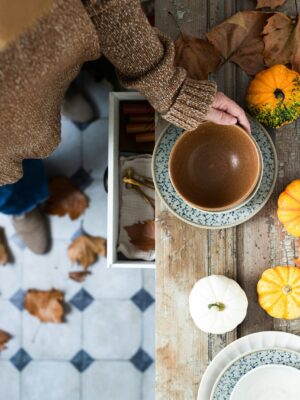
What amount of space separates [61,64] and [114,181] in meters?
0.59

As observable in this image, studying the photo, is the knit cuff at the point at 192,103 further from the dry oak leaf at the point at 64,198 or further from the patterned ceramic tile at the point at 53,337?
the patterned ceramic tile at the point at 53,337

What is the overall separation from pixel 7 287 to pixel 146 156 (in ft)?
2.56

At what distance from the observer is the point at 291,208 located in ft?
3.29

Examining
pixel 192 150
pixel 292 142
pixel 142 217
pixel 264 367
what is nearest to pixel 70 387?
Result: pixel 142 217

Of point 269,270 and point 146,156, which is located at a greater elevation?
point 146,156

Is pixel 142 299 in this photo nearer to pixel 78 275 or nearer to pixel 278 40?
pixel 78 275

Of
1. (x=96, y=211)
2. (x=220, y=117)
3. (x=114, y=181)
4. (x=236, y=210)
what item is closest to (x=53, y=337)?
(x=96, y=211)

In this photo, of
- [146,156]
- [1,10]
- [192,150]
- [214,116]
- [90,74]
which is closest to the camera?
[1,10]

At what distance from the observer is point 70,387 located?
1.70m

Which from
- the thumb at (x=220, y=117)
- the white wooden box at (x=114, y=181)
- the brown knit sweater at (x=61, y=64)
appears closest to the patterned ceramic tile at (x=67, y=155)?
the white wooden box at (x=114, y=181)

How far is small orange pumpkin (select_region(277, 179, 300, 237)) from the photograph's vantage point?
3.28ft

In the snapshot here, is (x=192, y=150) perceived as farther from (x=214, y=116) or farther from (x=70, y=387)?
(x=70, y=387)

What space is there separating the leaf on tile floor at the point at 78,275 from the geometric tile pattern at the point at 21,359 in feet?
1.05

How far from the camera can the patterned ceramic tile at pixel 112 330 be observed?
168cm
